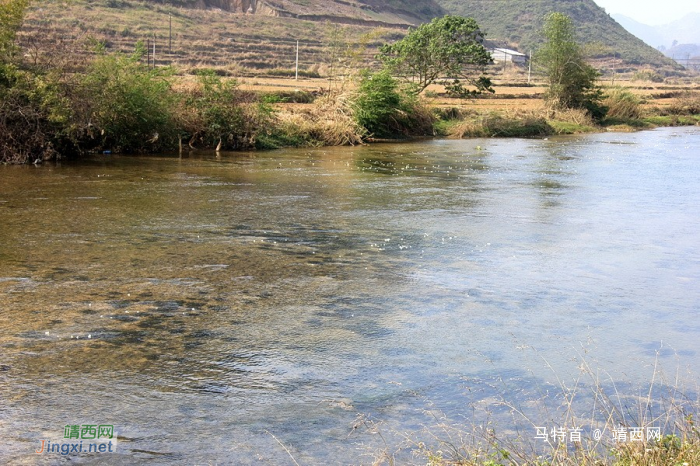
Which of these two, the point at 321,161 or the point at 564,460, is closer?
the point at 564,460

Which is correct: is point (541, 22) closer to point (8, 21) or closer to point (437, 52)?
point (437, 52)

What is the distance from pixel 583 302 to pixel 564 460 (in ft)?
15.0

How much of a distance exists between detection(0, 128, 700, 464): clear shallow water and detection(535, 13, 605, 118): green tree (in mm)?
27502

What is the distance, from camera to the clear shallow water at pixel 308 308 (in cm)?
574

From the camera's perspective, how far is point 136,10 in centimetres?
8238

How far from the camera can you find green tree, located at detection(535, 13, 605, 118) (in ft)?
142

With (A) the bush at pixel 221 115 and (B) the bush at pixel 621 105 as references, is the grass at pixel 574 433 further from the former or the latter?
(B) the bush at pixel 621 105

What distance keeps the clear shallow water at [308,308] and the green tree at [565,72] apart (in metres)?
27.5

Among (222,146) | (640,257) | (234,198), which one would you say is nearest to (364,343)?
(640,257)

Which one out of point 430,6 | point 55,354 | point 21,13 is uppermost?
point 430,6

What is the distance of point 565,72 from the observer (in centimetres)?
4334

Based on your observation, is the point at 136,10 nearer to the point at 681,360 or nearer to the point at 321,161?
the point at 321,161

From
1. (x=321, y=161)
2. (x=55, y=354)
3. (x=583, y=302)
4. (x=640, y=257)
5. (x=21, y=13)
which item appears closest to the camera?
(x=55, y=354)

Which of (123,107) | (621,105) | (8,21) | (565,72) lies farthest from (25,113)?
(621,105)
